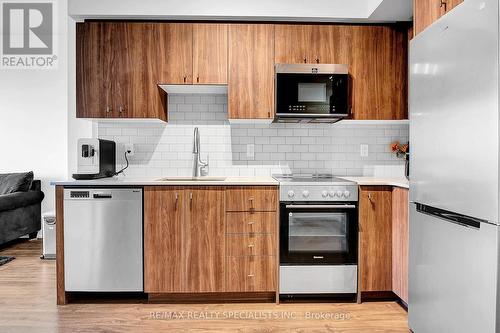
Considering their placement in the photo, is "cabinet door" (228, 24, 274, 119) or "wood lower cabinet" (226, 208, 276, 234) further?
"cabinet door" (228, 24, 274, 119)

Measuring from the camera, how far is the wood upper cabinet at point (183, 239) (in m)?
2.75

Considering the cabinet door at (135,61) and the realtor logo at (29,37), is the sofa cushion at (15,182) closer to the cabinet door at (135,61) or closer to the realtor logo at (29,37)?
the realtor logo at (29,37)

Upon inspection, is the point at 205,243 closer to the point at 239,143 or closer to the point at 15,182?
the point at 239,143

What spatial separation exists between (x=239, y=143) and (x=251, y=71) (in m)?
0.70

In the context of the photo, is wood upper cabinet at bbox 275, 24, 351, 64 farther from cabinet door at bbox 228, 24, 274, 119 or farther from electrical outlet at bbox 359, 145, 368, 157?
electrical outlet at bbox 359, 145, 368, 157

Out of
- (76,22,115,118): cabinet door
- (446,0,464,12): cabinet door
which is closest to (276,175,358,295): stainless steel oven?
(446,0,464,12): cabinet door

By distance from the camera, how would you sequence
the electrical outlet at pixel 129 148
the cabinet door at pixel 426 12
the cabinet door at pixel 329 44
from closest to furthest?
1. the cabinet door at pixel 426 12
2. the cabinet door at pixel 329 44
3. the electrical outlet at pixel 129 148

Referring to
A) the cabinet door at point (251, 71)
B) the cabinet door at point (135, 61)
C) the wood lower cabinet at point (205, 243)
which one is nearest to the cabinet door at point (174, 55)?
the cabinet door at point (135, 61)

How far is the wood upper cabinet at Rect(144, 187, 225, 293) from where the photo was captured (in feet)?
9.02

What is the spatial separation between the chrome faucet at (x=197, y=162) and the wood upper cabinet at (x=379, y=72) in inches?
52.5

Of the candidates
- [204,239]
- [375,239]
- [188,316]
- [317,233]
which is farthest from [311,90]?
[188,316]

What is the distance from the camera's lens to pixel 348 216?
9.16ft

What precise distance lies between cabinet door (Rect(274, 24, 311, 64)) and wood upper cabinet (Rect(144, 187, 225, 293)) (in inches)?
48.1

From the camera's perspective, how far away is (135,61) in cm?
302
